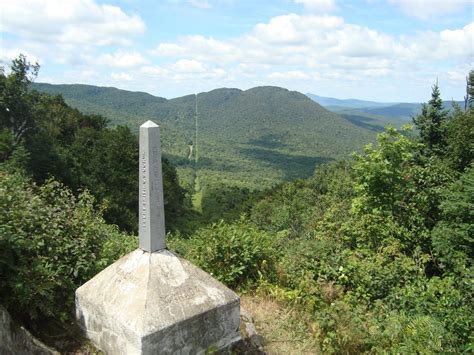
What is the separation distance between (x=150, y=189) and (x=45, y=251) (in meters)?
1.91

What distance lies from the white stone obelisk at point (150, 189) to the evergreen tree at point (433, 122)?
61.9 feet

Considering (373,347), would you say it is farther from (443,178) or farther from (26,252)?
(443,178)

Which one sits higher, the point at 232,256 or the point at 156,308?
the point at 156,308

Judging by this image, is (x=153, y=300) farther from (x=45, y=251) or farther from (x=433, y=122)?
(x=433, y=122)

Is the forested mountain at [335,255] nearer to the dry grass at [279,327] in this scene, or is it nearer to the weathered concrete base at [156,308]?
the dry grass at [279,327]

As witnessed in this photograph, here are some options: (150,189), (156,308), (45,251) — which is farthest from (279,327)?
(45,251)

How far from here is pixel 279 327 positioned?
596 cm

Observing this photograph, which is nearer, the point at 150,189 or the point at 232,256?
the point at 150,189

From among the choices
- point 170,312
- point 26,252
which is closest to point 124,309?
point 170,312

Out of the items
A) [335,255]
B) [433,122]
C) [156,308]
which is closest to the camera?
[156,308]

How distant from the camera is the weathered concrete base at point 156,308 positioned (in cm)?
430

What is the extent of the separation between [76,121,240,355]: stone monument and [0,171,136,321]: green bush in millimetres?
427

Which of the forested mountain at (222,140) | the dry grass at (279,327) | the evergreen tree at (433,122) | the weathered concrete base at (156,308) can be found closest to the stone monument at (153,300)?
the weathered concrete base at (156,308)

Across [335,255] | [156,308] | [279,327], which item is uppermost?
[156,308]
